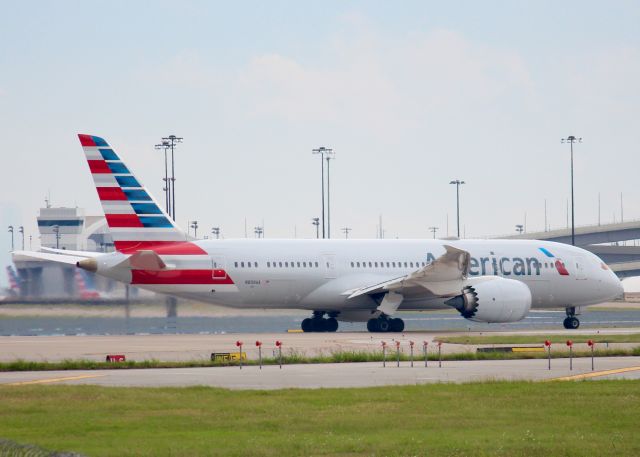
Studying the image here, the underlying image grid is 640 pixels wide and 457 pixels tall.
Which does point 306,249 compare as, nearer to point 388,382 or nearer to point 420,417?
point 388,382

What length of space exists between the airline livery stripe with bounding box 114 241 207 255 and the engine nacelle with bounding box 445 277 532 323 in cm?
1106

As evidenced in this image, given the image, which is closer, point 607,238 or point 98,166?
point 98,166

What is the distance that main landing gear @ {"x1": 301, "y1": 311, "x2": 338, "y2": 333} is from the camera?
55938mm

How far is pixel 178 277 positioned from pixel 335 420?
30590mm

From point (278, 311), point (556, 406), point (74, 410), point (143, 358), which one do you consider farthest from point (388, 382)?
point (278, 311)

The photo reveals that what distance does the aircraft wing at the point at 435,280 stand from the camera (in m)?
52.3

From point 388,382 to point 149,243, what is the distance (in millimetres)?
23836

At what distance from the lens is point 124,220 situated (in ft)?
162

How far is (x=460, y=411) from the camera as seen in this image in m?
21.3

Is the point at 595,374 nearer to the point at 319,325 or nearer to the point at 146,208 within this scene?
the point at 146,208

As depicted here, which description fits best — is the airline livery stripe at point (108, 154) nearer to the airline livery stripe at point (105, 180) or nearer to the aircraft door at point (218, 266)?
the airline livery stripe at point (105, 180)

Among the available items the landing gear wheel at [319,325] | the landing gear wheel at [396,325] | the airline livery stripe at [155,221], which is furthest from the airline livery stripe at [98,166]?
the landing gear wheel at [396,325]

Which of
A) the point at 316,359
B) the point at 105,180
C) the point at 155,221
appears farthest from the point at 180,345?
the point at 105,180

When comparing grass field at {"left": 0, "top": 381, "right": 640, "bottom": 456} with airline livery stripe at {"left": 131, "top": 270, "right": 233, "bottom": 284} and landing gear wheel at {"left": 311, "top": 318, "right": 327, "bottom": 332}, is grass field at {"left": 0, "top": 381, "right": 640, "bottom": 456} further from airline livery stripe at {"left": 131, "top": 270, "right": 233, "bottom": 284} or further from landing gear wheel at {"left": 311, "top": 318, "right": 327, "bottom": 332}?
landing gear wheel at {"left": 311, "top": 318, "right": 327, "bottom": 332}
